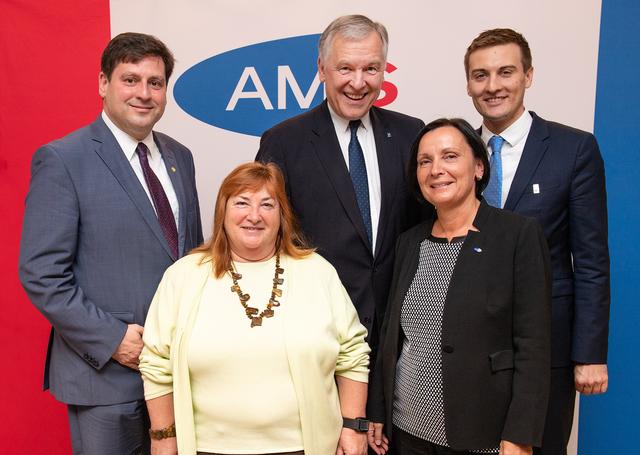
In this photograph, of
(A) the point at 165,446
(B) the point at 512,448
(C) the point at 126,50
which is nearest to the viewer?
(B) the point at 512,448

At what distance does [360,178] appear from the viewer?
2254 mm

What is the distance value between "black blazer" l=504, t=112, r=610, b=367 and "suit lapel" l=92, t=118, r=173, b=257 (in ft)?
4.10

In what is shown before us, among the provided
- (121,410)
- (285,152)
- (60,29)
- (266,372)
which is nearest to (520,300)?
(266,372)

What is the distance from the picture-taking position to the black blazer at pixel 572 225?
2.08 meters

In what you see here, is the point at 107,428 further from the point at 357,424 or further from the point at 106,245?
the point at 357,424

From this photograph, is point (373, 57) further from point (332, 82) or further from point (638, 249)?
point (638, 249)

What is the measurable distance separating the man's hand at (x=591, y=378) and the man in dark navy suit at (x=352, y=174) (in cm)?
73

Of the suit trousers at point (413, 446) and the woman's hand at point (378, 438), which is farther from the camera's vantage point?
the woman's hand at point (378, 438)

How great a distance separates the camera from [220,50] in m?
3.49

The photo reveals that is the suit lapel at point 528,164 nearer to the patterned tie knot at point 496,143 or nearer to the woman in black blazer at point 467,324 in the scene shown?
the patterned tie knot at point 496,143

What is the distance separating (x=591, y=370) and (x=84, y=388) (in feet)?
5.83

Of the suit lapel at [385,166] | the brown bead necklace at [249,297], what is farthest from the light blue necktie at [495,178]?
the brown bead necklace at [249,297]

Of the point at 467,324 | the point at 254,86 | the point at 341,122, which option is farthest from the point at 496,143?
the point at 254,86

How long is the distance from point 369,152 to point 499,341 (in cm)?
92
